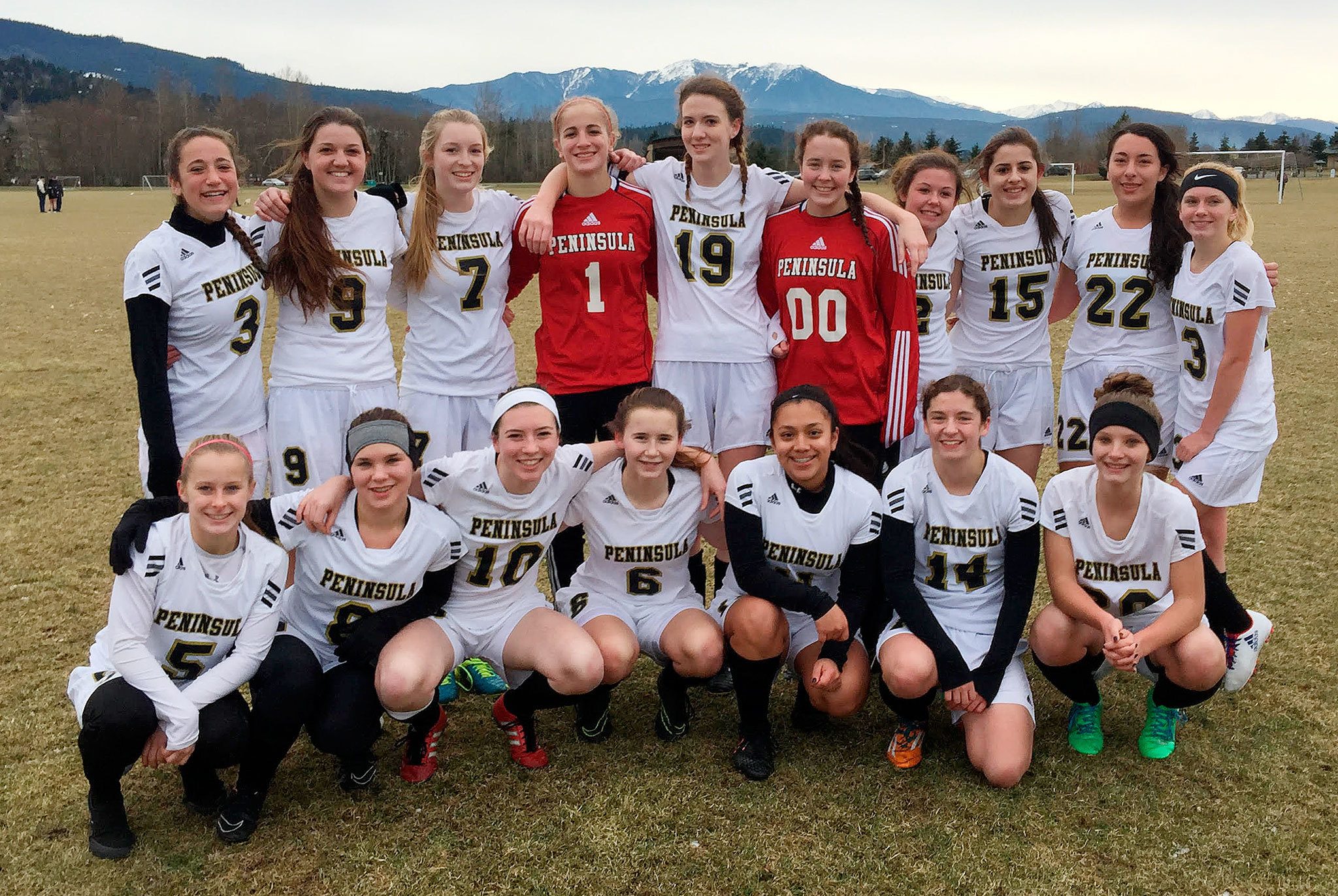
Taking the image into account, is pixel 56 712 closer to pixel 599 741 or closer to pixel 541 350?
pixel 599 741

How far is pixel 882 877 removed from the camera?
278 centimetres

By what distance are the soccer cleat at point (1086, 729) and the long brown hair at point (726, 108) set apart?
2.34 meters

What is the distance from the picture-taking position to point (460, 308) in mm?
4098

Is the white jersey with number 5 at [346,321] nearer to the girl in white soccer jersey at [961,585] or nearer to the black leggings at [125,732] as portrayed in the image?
the black leggings at [125,732]

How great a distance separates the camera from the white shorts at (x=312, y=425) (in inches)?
149

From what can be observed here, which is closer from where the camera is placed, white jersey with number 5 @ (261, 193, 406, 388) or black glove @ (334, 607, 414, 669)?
black glove @ (334, 607, 414, 669)

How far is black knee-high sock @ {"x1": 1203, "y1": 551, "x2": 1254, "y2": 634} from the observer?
11.6 feet

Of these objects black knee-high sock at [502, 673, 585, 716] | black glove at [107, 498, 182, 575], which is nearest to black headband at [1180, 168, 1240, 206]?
black knee-high sock at [502, 673, 585, 716]

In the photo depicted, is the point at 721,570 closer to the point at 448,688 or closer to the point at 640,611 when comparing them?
the point at 640,611

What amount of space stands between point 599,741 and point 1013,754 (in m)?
1.41

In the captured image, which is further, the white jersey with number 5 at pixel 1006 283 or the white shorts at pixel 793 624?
the white jersey with number 5 at pixel 1006 283

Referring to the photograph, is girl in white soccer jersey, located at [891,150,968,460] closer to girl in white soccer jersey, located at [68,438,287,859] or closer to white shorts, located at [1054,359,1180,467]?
white shorts, located at [1054,359,1180,467]

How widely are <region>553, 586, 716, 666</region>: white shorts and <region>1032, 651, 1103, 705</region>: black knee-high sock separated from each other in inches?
49.7

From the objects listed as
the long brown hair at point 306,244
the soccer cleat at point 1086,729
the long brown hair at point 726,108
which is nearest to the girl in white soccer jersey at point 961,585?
the soccer cleat at point 1086,729
